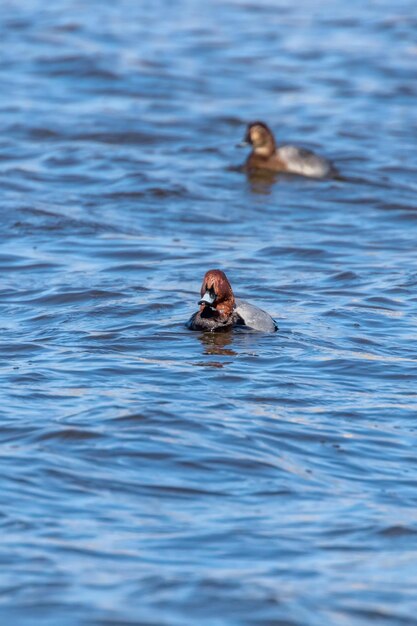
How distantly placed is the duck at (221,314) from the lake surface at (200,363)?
0.42ft

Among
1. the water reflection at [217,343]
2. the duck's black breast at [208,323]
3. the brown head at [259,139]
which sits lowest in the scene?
the water reflection at [217,343]

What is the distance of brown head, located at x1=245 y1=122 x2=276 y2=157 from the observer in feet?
57.6

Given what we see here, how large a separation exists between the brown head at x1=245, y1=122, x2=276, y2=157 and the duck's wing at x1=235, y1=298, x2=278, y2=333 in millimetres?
7500

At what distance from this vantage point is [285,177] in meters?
17.3

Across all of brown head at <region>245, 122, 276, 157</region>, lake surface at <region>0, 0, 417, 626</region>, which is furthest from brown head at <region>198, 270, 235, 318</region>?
brown head at <region>245, 122, 276, 157</region>

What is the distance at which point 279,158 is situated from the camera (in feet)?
57.4

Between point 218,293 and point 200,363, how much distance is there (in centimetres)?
98

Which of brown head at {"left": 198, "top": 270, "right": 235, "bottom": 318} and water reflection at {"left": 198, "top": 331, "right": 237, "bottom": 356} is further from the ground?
brown head at {"left": 198, "top": 270, "right": 235, "bottom": 318}

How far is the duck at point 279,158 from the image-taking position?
17.0 meters

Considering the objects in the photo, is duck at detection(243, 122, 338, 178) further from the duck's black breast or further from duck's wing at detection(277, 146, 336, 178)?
the duck's black breast

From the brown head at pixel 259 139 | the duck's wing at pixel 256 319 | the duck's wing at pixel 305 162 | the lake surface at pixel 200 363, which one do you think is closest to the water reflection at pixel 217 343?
the lake surface at pixel 200 363

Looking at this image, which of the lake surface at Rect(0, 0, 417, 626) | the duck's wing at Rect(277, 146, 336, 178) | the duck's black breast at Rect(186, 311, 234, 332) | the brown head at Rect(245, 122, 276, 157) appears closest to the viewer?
the lake surface at Rect(0, 0, 417, 626)

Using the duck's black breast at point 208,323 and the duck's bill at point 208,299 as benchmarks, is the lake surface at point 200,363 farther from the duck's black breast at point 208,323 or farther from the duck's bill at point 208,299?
the duck's bill at point 208,299

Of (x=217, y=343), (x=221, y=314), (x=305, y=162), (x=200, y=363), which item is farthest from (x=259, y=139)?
(x=200, y=363)
